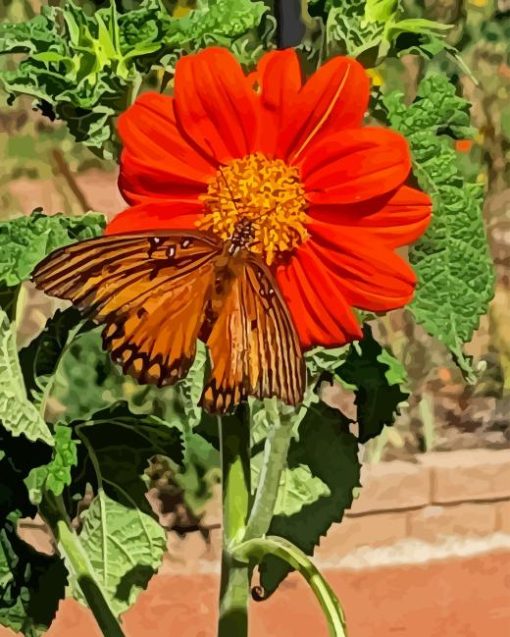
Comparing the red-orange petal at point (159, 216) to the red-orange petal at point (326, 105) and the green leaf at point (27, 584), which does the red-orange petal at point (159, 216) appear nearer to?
the red-orange petal at point (326, 105)

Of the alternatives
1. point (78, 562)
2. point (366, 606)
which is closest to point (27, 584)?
point (78, 562)

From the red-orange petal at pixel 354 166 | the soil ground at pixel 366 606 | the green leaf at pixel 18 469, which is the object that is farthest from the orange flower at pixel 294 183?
the soil ground at pixel 366 606

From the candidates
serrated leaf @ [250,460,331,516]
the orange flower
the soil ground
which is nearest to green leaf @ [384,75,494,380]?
the orange flower

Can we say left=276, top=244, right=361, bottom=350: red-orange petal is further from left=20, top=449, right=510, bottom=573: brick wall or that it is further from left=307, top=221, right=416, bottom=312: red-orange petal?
left=20, top=449, right=510, bottom=573: brick wall

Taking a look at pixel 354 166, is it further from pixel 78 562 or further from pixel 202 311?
pixel 78 562

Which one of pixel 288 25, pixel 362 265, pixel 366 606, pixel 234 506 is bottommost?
pixel 366 606

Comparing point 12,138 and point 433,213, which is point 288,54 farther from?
point 12,138

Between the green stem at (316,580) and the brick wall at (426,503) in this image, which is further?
the brick wall at (426,503)

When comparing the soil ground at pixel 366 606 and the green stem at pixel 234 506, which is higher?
the green stem at pixel 234 506
